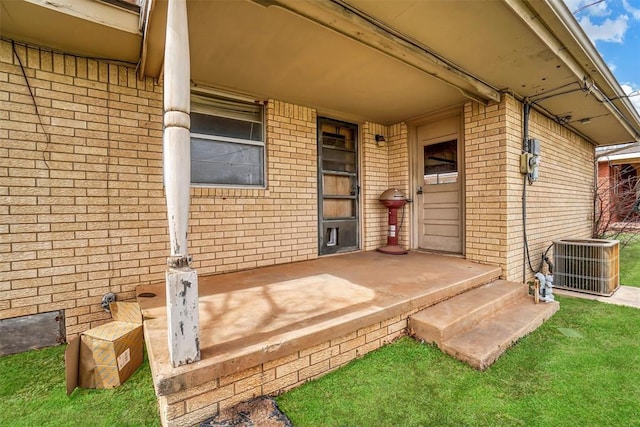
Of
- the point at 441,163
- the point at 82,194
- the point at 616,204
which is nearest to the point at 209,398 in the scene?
the point at 82,194

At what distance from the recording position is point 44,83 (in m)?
2.52

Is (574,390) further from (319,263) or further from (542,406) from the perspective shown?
(319,263)

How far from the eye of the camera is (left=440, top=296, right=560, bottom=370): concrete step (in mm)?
2150

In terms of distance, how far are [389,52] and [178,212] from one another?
7.37 ft

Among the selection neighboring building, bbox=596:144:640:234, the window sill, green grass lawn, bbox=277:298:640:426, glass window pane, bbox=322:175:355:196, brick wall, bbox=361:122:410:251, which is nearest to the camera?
green grass lawn, bbox=277:298:640:426

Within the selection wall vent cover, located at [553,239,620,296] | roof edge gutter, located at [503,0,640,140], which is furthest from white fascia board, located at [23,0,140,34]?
wall vent cover, located at [553,239,620,296]

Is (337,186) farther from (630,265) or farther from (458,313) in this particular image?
(630,265)

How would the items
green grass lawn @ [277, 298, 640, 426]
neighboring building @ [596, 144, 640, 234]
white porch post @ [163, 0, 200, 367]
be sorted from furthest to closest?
neighboring building @ [596, 144, 640, 234]
green grass lawn @ [277, 298, 640, 426]
white porch post @ [163, 0, 200, 367]

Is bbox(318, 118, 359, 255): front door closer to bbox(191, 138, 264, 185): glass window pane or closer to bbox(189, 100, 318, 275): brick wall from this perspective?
bbox(189, 100, 318, 275): brick wall

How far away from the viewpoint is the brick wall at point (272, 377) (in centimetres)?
149

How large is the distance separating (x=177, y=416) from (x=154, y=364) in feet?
0.93

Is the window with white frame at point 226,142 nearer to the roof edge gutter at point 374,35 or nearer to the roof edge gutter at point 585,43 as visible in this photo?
the roof edge gutter at point 374,35

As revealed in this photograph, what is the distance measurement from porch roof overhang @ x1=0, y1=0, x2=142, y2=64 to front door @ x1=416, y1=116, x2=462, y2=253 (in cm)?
411

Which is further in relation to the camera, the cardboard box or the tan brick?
the cardboard box
